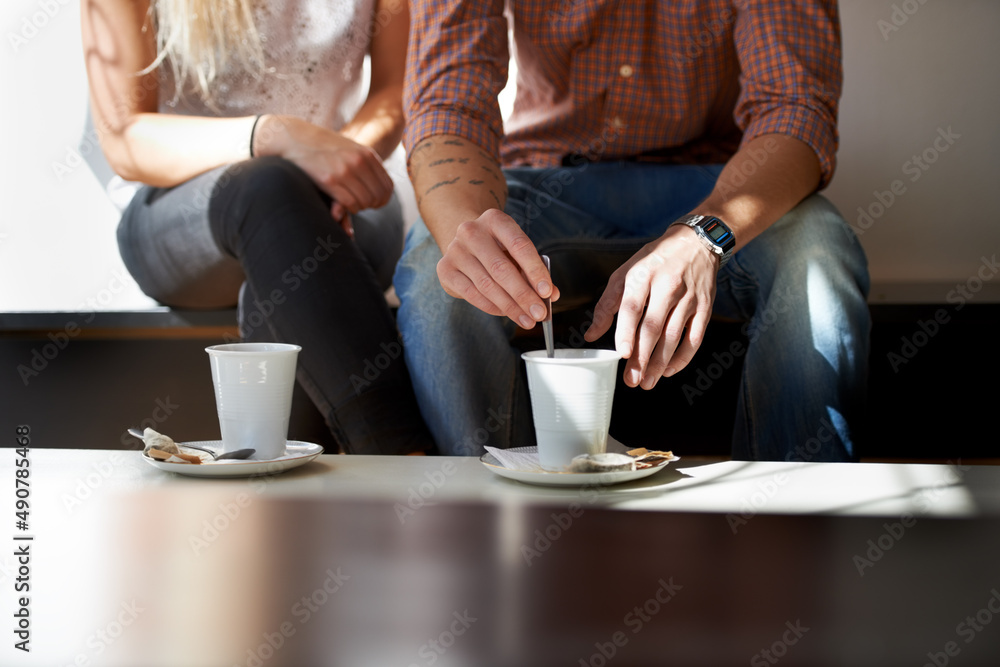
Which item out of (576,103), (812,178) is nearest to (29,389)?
(576,103)

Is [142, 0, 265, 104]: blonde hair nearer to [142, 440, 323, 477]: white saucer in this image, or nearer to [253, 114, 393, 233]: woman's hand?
[253, 114, 393, 233]: woman's hand

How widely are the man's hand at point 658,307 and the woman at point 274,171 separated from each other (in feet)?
1.23

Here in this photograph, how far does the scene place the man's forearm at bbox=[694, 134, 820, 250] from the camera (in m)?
1.01

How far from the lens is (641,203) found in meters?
1.30

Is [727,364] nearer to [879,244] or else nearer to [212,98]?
[879,244]

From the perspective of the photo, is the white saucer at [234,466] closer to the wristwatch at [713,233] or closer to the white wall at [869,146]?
the wristwatch at [713,233]

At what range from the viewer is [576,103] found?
4.69ft

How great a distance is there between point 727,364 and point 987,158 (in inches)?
39.2

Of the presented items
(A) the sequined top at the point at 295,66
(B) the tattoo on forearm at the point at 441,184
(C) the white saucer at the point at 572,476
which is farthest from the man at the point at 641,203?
(A) the sequined top at the point at 295,66

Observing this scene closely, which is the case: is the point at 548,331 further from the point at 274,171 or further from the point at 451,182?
the point at 274,171

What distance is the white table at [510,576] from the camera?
0.57 meters

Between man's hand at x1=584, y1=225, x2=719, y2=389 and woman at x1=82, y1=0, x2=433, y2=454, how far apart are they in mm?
375

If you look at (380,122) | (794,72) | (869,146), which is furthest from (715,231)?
(869,146)

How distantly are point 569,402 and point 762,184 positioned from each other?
Answer: 542 mm
